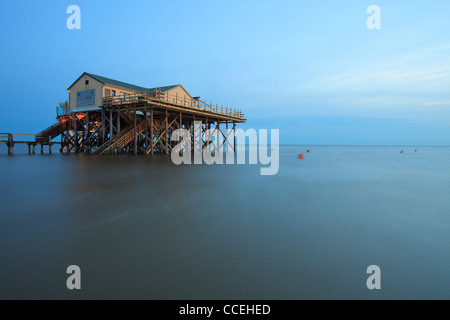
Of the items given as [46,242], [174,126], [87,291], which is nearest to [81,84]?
[174,126]

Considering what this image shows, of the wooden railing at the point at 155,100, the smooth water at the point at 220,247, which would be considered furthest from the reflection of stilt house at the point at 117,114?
the smooth water at the point at 220,247

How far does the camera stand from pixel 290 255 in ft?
14.3

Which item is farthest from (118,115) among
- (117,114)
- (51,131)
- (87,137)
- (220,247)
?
(220,247)

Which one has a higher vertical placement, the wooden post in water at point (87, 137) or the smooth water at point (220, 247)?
the wooden post in water at point (87, 137)

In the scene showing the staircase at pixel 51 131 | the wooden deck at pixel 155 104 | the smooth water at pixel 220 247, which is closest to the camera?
→ the smooth water at pixel 220 247

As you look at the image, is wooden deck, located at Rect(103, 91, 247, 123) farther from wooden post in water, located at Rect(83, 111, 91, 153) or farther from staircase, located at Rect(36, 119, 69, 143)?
staircase, located at Rect(36, 119, 69, 143)

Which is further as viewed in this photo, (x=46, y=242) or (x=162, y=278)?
(x=46, y=242)

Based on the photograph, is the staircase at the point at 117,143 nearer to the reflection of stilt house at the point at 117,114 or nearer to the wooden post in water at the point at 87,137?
the reflection of stilt house at the point at 117,114

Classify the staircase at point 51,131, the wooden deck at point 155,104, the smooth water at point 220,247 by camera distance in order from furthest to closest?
the staircase at point 51,131 → the wooden deck at point 155,104 → the smooth water at point 220,247

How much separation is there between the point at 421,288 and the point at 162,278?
363cm

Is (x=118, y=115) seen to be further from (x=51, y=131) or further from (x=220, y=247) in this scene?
(x=220, y=247)

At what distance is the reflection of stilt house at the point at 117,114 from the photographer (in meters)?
27.2

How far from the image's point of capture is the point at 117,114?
96.1 ft
